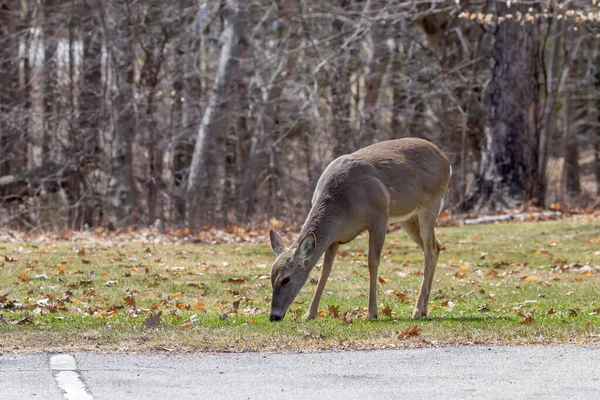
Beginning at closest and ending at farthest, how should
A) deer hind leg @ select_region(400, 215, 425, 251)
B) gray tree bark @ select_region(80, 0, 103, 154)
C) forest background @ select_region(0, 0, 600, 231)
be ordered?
1. deer hind leg @ select_region(400, 215, 425, 251)
2. forest background @ select_region(0, 0, 600, 231)
3. gray tree bark @ select_region(80, 0, 103, 154)

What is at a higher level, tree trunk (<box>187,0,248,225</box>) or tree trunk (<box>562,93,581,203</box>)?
tree trunk (<box>187,0,248,225</box>)

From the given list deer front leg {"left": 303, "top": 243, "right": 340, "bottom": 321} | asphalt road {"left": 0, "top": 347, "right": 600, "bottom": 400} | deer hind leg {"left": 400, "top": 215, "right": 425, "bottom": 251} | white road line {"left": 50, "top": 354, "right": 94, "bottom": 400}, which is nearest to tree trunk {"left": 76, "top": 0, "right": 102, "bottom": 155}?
deer hind leg {"left": 400, "top": 215, "right": 425, "bottom": 251}

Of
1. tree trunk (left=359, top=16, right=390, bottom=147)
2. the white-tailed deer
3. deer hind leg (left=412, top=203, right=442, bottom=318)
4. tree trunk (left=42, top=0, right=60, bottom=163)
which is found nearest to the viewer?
the white-tailed deer

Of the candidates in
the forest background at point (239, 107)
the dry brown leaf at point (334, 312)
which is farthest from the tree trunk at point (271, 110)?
the dry brown leaf at point (334, 312)

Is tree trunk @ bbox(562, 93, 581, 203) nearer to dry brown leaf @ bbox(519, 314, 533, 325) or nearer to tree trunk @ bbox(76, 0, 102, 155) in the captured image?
tree trunk @ bbox(76, 0, 102, 155)

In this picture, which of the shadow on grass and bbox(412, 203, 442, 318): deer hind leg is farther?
bbox(412, 203, 442, 318): deer hind leg

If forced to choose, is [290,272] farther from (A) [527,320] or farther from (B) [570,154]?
(B) [570,154]

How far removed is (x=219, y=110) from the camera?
26359mm

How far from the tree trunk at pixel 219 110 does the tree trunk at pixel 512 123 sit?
6.42 m

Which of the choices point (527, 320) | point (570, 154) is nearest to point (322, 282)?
point (527, 320)

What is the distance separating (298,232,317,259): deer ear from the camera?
994 cm

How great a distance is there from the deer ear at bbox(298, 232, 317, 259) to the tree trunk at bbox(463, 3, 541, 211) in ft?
48.2

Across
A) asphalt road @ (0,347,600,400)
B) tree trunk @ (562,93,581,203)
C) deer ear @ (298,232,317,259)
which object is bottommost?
tree trunk @ (562,93,581,203)

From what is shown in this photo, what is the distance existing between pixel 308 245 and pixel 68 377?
3.17 meters
